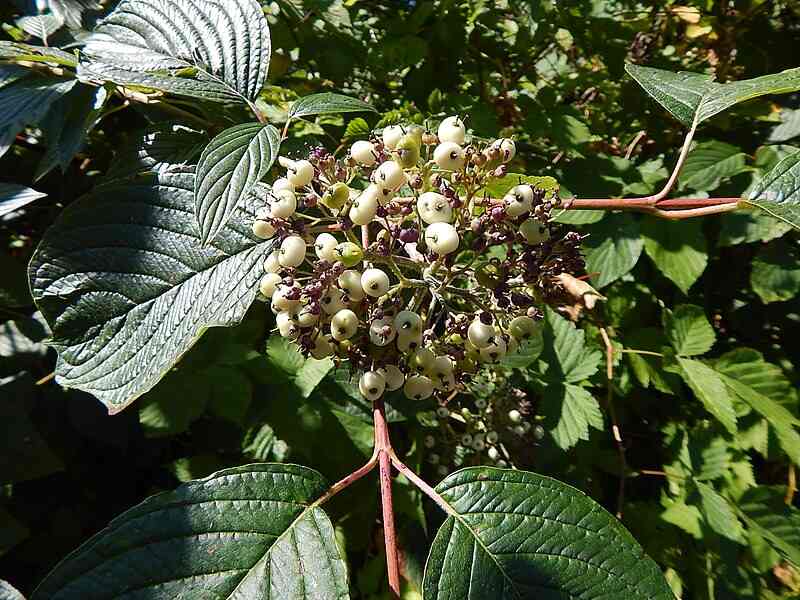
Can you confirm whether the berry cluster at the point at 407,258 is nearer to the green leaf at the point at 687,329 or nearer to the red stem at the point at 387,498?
the red stem at the point at 387,498

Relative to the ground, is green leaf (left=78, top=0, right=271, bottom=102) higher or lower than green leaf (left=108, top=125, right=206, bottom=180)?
higher

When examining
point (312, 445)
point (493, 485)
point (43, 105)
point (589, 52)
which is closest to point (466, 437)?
point (312, 445)

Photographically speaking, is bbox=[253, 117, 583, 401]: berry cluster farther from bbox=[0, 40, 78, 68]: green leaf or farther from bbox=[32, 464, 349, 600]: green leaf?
bbox=[0, 40, 78, 68]: green leaf

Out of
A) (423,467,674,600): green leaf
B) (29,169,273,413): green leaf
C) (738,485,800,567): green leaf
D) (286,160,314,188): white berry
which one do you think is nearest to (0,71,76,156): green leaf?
(29,169,273,413): green leaf

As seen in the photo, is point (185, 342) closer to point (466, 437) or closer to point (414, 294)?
point (414, 294)

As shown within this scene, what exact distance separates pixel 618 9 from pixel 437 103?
1.07m

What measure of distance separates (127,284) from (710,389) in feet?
5.52

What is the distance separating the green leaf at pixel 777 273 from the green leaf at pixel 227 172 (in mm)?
1784

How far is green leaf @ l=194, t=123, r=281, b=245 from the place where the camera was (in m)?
0.87

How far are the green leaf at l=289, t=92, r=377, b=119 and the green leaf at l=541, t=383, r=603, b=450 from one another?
1051mm

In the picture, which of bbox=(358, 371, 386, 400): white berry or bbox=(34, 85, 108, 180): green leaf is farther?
bbox=(34, 85, 108, 180): green leaf

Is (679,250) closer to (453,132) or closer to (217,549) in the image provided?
(453,132)

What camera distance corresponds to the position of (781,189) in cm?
100

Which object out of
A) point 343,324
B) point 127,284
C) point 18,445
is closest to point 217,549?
point 343,324
